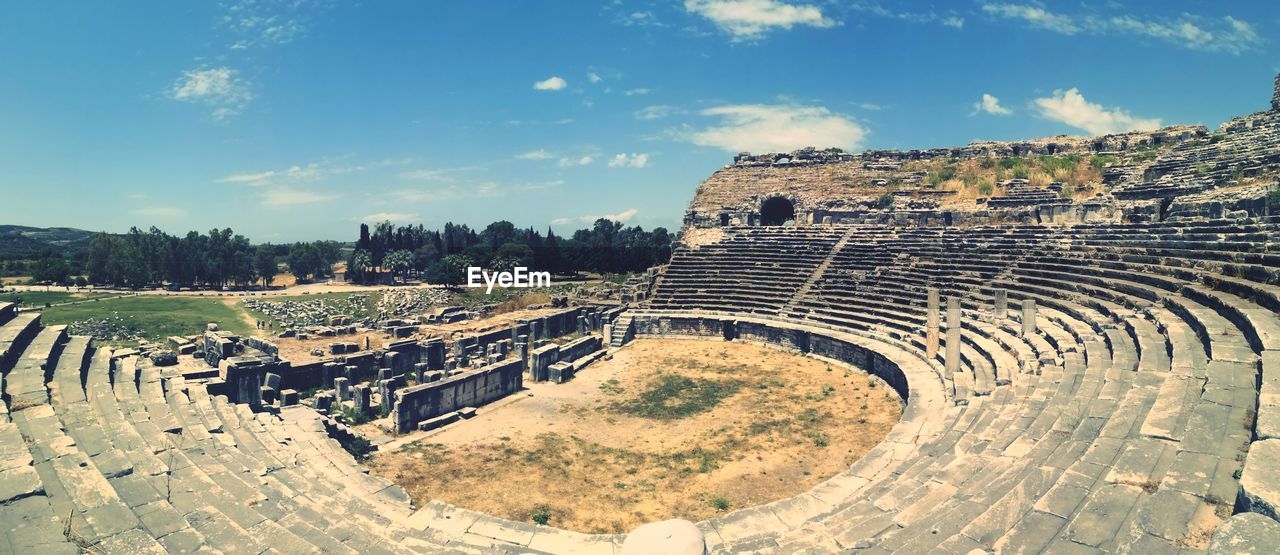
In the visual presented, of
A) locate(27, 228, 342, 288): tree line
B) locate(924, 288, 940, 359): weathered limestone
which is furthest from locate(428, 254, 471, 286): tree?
locate(924, 288, 940, 359): weathered limestone

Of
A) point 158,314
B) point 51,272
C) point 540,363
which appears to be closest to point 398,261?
point 158,314

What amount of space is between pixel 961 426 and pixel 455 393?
1403cm

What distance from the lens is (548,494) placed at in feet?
44.5

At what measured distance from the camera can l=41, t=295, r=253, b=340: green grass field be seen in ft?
116

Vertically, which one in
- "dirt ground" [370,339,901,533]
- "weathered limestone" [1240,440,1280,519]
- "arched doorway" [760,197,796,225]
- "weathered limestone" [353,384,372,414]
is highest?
"arched doorway" [760,197,796,225]

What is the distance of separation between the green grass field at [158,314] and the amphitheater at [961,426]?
18.8 meters

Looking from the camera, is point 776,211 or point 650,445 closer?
point 650,445

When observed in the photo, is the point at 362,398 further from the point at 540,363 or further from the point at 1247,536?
the point at 1247,536

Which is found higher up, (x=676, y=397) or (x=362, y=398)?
(x=362, y=398)

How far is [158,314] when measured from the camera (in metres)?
40.1

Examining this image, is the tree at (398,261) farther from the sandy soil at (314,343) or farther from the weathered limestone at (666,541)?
the weathered limestone at (666,541)

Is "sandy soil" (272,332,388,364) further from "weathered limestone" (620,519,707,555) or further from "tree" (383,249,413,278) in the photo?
"tree" (383,249,413,278)

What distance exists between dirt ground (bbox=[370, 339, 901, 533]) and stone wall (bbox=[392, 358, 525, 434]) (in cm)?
84

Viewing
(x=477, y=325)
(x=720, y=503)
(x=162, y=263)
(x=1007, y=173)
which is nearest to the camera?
(x=720, y=503)
